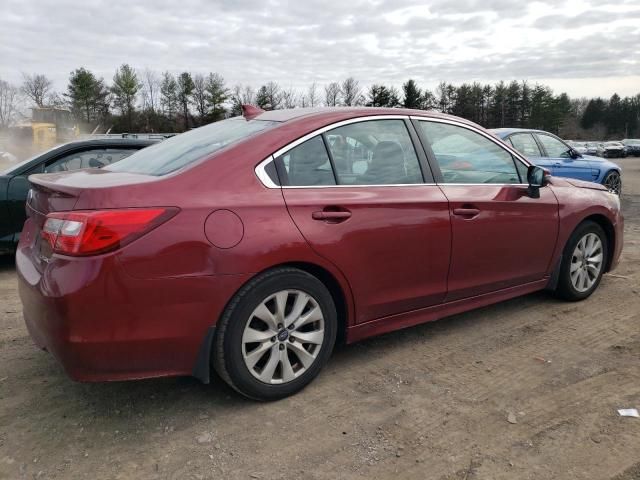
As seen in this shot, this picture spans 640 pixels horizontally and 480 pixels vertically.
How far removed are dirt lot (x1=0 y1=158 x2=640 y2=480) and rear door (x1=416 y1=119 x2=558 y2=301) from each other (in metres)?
0.49

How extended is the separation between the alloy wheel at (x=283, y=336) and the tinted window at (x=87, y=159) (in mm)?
3750

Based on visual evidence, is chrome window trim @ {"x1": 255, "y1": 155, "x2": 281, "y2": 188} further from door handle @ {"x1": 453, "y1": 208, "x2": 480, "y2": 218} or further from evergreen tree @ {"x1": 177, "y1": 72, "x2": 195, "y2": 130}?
evergreen tree @ {"x1": 177, "y1": 72, "x2": 195, "y2": 130}

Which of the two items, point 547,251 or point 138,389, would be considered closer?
point 138,389

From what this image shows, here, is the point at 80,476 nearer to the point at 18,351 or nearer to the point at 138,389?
the point at 138,389

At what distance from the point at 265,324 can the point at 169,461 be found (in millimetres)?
778

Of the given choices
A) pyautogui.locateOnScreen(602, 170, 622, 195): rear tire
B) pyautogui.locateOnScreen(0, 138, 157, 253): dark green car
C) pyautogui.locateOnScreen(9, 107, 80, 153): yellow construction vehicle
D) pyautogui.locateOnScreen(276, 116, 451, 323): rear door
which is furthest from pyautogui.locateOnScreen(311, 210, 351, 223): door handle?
pyautogui.locateOnScreen(9, 107, 80, 153): yellow construction vehicle

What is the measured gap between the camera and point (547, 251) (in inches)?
164

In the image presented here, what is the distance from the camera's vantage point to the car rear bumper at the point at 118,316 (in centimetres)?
240

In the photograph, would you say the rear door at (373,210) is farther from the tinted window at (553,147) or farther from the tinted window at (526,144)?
the tinted window at (553,147)

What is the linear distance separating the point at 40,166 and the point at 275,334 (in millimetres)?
4273

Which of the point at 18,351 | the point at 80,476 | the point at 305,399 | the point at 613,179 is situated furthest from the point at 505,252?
the point at 613,179

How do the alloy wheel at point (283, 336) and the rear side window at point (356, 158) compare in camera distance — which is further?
the rear side window at point (356, 158)

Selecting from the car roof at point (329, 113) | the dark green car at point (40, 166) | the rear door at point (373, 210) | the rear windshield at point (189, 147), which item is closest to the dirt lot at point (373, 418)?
the rear door at point (373, 210)

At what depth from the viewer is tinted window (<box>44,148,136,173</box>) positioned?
5.87 metres
